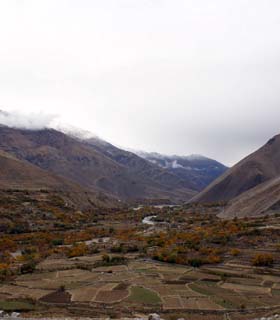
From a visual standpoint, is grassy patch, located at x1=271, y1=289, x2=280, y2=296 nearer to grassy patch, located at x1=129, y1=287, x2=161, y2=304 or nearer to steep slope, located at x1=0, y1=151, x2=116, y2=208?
grassy patch, located at x1=129, y1=287, x2=161, y2=304

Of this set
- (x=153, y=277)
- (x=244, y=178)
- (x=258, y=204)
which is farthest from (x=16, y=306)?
(x=244, y=178)

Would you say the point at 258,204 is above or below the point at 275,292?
above

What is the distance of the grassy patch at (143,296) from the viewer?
36.0 metres

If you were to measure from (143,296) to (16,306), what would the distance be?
397 inches

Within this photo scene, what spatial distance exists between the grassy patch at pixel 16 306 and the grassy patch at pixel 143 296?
26.2 ft

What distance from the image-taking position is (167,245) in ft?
214

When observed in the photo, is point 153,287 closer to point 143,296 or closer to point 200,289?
point 143,296

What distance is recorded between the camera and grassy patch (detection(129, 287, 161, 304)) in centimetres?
3603

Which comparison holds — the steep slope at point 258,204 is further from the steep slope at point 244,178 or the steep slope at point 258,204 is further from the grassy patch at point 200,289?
the grassy patch at point 200,289

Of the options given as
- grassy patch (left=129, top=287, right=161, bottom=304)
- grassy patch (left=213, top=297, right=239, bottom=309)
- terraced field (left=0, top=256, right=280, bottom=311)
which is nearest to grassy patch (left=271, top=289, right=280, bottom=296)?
terraced field (left=0, top=256, right=280, bottom=311)

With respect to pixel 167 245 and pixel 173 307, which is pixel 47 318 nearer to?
pixel 173 307

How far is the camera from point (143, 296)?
37.3 metres

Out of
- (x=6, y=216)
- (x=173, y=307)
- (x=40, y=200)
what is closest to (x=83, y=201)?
(x=40, y=200)

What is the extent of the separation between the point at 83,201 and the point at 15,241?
78273 mm
